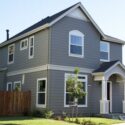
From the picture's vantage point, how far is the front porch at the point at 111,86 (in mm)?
25391

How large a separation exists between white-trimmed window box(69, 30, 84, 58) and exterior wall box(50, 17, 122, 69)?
33 centimetres

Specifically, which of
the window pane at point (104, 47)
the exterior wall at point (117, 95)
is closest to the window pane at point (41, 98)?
the exterior wall at point (117, 95)

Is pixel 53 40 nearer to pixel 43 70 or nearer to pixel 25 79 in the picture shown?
pixel 43 70

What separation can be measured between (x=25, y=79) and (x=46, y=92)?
14.6ft

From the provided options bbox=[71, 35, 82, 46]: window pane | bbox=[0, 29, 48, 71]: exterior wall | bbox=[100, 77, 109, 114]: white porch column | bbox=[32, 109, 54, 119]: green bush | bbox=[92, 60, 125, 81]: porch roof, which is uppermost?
bbox=[71, 35, 82, 46]: window pane

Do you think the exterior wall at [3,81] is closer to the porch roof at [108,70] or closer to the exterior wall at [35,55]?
the exterior wall at [35,55]

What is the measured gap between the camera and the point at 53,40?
2433 cm

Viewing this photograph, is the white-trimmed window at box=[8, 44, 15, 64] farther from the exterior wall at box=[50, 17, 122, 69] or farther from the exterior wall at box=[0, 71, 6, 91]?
the exterior wall at box=[50, 17, 122, 69]

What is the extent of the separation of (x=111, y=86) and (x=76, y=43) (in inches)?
210

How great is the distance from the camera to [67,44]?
2519 centimetres

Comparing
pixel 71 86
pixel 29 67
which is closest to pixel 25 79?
pixel 29 67

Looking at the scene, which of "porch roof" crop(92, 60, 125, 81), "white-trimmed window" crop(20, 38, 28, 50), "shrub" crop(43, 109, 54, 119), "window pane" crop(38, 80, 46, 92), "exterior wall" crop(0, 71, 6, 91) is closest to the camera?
"shrub" crop(43, 109, 54, 119)

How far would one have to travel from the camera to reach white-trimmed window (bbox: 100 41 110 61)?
28.2m

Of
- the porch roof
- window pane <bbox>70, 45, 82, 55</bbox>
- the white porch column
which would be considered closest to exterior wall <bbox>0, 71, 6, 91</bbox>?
window pane <bbox>70, 45, 82, 55</bbox>
